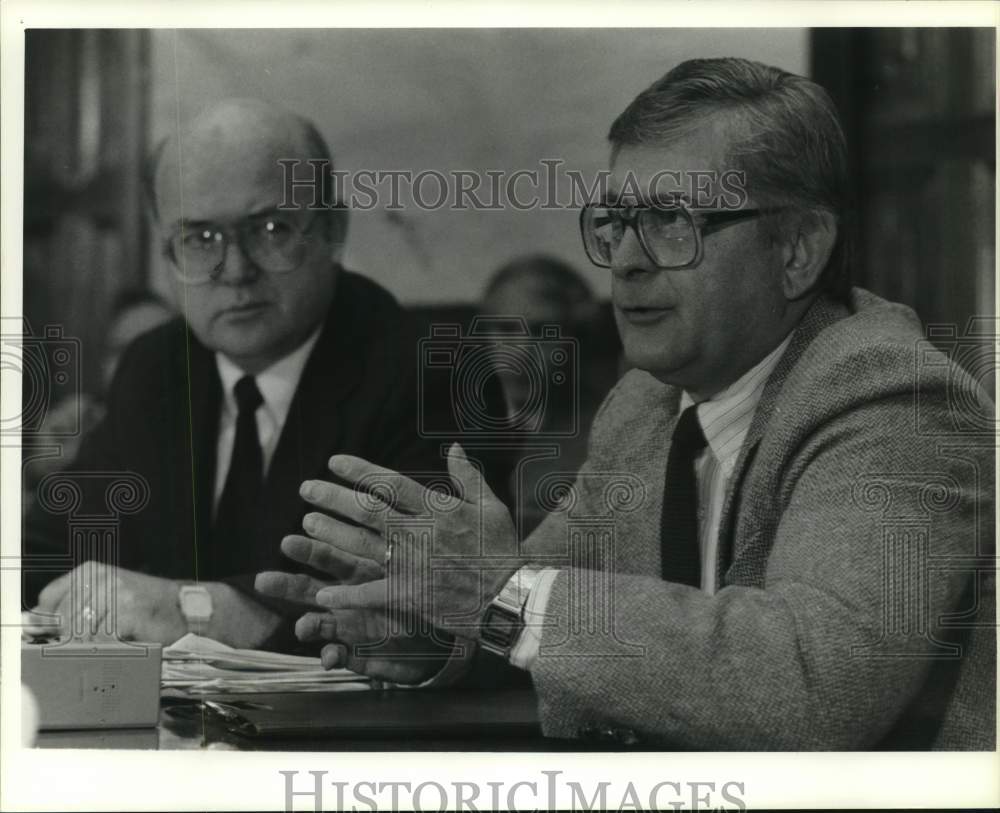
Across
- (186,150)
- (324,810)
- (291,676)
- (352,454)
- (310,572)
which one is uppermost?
(186,150)

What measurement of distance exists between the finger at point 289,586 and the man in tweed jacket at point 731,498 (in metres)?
0.02

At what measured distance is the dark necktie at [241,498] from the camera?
3.90m

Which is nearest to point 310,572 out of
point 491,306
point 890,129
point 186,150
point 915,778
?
point 491,306

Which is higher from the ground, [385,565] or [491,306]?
[491,306]

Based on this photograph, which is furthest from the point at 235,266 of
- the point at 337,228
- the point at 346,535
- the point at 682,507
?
the point at 682,507

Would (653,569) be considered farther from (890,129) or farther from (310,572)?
(890,129)

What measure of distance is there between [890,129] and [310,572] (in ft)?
6.61

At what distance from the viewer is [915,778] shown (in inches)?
151

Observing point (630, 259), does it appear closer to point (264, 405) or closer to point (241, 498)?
point (264, 405)

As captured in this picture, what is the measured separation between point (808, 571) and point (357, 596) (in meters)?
1.22

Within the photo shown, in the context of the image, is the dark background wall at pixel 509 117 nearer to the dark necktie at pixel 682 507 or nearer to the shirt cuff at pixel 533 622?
the dark necktie at pixel 682 507

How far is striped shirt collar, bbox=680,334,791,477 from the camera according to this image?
12.5 feet

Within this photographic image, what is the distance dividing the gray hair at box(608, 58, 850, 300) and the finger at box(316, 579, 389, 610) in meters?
1.37

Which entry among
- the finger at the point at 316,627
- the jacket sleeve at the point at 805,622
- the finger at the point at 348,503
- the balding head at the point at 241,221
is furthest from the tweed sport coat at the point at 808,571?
the balding head at the point at 241,221
